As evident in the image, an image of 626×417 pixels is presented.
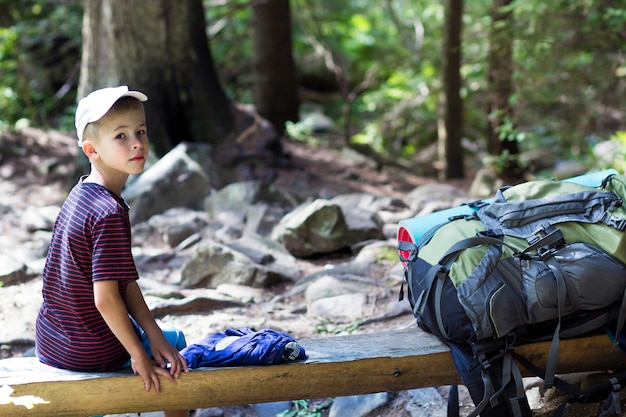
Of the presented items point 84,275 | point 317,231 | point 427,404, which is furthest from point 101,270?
point 317,231

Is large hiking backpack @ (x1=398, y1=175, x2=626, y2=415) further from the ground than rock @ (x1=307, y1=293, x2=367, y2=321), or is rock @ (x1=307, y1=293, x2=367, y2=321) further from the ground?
large hiking backpack @ (x1=398, y1=175, x2=626, y2=415)

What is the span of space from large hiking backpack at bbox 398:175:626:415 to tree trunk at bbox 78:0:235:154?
547cm

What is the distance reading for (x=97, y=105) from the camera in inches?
104

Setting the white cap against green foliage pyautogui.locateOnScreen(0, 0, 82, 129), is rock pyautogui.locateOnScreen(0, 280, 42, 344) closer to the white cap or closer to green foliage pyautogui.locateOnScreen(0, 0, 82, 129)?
the white cap

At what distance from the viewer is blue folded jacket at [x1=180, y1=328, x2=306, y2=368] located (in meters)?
2.85

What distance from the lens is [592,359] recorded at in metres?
3.07

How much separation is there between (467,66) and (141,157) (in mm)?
8780

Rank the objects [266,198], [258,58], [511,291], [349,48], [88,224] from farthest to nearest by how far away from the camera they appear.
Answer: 1. [349,48]
2. [258,58]
3. [266,198]
4. [511,291]
5. [88,224]

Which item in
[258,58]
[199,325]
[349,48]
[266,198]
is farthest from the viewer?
[349,48]

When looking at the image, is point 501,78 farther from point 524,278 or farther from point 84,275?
point 84,275

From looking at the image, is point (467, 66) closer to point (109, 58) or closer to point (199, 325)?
point (109, 58)

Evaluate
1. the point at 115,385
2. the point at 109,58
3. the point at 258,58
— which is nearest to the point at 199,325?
the point at 115,385

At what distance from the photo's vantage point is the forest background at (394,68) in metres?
7.60

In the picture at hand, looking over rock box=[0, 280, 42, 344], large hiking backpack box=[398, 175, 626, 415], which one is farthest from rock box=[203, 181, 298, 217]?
large hiking backpack box=[398, 175, 626, 415]
